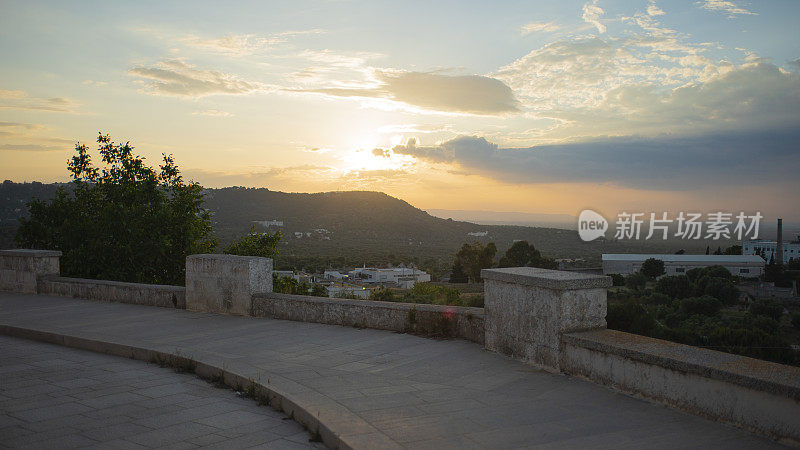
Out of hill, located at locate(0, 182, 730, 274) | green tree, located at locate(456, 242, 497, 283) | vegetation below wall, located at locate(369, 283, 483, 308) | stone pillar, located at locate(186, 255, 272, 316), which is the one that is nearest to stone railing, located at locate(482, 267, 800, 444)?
stone pillar, located at locate(186, 255, 272, 316)

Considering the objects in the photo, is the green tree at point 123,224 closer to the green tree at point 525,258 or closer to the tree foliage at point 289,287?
the tree foliage at point 289,287

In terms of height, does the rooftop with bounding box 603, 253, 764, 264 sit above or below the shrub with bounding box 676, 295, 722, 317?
above

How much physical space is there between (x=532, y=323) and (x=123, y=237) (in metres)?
12.1

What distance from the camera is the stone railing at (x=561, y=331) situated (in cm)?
A: 348

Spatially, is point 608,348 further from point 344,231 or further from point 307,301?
point 344,231

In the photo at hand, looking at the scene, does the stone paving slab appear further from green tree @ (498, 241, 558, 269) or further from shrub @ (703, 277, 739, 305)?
shrub @ (703, 277, 739, 305)

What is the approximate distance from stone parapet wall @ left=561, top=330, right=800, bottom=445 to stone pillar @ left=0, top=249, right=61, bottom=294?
11.2m

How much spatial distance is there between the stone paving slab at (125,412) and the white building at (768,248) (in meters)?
109

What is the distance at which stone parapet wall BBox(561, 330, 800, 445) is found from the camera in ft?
10.9

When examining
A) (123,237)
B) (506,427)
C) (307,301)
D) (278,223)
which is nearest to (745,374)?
(506,427)

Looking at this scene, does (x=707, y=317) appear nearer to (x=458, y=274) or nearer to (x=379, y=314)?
(x=458, y=274)

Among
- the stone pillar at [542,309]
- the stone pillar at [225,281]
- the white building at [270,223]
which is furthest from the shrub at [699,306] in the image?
the white building at [270,223]

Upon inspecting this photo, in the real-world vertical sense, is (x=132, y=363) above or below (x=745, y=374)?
below

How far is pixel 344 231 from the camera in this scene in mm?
76375
